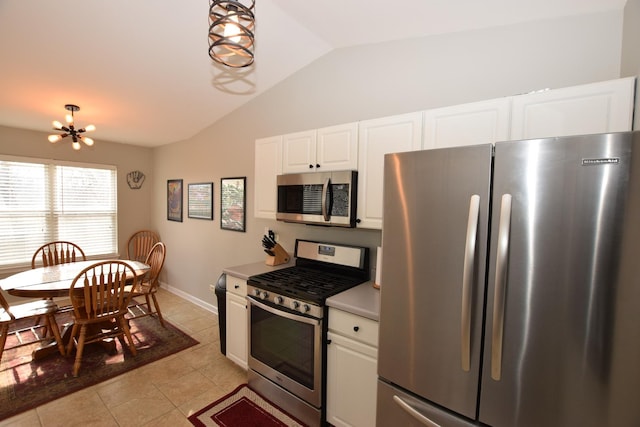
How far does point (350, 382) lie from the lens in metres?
1.77

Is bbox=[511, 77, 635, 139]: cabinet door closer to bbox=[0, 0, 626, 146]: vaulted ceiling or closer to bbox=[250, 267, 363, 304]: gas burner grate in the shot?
bbox=[0, 0, 626, 146]: vaulted ceiling

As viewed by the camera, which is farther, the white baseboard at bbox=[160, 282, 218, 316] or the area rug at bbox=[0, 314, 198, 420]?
the white baseboard at bbox=[160, 282, 218, 316]

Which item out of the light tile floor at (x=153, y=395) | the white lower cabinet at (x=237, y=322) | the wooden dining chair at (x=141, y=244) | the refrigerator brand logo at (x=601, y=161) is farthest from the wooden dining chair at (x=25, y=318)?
the refrigerator brand logo at (x=601, y=161)

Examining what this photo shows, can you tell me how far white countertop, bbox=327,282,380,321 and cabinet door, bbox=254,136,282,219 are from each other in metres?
1.06

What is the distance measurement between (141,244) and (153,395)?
329 cm

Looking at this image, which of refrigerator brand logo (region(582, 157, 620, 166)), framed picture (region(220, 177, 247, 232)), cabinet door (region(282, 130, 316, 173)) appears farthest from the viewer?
framed picture (region(220, 177, 247, 232))

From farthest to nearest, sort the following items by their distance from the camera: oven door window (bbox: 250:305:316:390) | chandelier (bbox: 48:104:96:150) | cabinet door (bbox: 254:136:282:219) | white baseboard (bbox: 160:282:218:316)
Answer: white baseboard (bbox: 160:282:218:316) < chandelier (bbox: 48:104:96:150) < cabinet door (bbox: 254:136:282:219) < oven door window (bbox: 250:305:316:390)

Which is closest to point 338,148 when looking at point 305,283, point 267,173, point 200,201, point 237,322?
point 267,173

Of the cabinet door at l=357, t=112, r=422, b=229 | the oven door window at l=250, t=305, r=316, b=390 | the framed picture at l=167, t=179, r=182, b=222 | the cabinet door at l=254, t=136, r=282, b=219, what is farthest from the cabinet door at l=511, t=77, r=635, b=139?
the framed picture at l=167, t=179, r=182, b=222

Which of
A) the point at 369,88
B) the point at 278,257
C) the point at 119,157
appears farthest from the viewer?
the point at 119,157

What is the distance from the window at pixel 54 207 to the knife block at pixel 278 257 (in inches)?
137

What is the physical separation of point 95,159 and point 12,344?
2.68m

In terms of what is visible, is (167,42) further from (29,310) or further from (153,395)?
(153,395)

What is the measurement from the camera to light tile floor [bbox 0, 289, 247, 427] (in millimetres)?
2033
